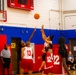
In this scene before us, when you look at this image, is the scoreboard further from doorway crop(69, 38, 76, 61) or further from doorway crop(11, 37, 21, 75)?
doorway crop(69, 38, 76, 61)

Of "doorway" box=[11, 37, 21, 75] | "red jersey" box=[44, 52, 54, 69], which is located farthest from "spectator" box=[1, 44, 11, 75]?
"red jersey" box=[44, 52, 54, 69]

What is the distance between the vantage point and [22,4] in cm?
1541

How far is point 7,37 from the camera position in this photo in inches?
568

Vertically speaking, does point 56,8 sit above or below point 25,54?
above

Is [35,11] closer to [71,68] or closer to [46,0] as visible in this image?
[46,0]

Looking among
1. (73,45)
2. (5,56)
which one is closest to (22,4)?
(5,56)

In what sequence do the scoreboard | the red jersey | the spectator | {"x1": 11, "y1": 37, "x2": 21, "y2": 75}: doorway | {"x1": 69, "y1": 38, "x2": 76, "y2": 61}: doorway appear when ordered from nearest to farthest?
1. the red jersey
2. the spectator
3. the scoreboard
4. {"x1": 11, "y1": 37, "x2": 21, "y2": 75}: doorway
5. {"x1": 69, "y1": 38, "x2": 76, "y2": 61}: doorway

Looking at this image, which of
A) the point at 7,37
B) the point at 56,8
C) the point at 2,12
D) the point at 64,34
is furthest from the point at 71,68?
the point at 2,12

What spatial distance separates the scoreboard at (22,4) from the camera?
14688 mm

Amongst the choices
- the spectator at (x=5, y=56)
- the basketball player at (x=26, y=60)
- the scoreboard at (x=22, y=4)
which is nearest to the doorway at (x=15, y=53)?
the spectator at (x=5, y=56)

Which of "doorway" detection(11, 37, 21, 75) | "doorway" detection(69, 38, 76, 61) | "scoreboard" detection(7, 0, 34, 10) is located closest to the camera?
"scoreboard" detection(7, 0, 34, 10)

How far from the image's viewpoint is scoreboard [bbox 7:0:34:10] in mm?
14688

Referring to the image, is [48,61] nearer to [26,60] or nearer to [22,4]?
[26,60]

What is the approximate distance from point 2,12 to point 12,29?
1404 mm
